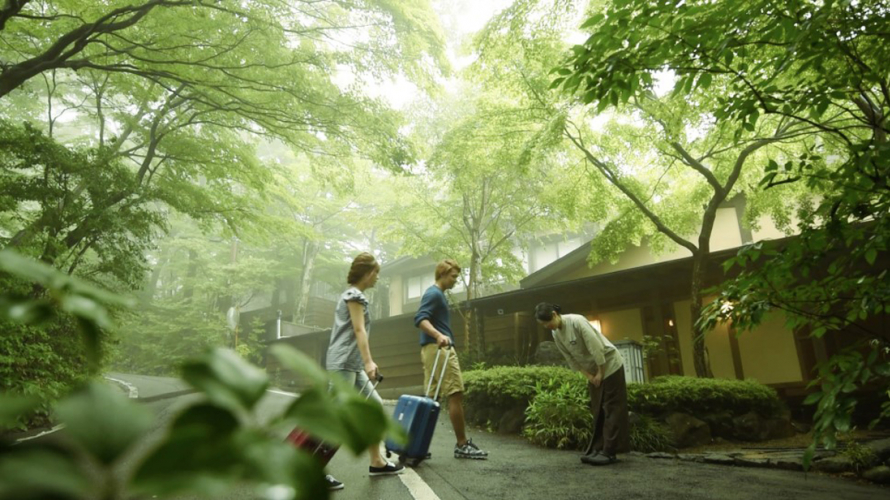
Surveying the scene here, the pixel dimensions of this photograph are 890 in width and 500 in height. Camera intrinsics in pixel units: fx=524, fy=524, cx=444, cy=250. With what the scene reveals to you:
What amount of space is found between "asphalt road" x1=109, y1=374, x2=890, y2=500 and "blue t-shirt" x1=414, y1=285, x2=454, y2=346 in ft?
4.36

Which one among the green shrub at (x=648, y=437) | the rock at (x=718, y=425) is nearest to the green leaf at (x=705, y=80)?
the green shrub at (x=648, y=437)

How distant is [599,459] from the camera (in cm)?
587

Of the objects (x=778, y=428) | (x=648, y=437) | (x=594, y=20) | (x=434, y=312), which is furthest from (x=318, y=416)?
(x=778, y=428)

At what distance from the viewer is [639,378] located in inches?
429

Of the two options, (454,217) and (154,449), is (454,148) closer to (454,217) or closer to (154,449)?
(454,217)

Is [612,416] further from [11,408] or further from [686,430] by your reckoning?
[11,408]

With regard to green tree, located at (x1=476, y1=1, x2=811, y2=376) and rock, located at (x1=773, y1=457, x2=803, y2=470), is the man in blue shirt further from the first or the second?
green tree, located at (x1=476, y1=1, x2=811, y2=376)

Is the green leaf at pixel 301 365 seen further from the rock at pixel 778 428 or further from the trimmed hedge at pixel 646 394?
the rock at pixel 778 428

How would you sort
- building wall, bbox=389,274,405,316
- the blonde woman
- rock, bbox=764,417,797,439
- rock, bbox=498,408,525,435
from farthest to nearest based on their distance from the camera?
building wall, bbox=389,274,405,316
rock, bbox=498,408,525,435
rock, bbox=764,417,797,439
the blonde woman

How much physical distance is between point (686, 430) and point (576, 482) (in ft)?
14.9

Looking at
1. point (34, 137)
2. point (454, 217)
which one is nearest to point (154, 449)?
point (34, 137)

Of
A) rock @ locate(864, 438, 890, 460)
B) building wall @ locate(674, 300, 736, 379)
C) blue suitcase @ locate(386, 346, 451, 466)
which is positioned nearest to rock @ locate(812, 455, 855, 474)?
rock @ locate(864, 438, 890, 460)

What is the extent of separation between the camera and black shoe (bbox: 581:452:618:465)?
5.86 meters

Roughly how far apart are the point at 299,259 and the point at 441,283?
24.8 metres
